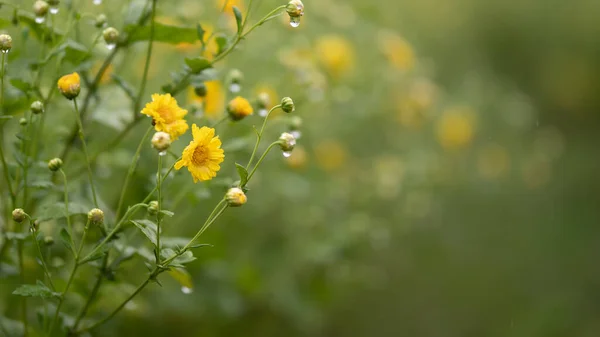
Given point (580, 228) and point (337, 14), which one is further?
point (580, 228)

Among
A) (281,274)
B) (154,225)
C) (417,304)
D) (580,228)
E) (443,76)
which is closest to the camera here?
(154,225)

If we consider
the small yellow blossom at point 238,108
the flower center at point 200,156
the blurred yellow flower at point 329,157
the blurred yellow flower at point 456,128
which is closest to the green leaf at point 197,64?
the small yellow blossom at point 238,108

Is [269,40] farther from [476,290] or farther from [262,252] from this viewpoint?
[476,290]

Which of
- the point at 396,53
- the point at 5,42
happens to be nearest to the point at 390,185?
the point at 396,53

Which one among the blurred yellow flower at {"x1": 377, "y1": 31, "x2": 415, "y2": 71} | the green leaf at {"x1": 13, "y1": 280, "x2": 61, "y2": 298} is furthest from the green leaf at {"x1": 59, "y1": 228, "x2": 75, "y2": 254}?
the blurred yellow flower at {"x1": 377, "y1": 31, "x2": 415, "y2": 71}

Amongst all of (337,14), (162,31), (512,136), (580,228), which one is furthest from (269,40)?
(580,228)

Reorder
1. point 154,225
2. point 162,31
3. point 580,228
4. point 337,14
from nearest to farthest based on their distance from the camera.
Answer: point 154,225, point 162,31, point 337,14, point 580,228

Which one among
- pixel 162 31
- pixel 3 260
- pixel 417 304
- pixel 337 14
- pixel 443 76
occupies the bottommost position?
pixel 417 304

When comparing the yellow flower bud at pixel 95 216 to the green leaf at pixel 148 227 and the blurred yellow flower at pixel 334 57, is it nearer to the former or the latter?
the green leaf at pixel 148 227

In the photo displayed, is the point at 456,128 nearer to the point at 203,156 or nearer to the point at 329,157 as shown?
the point at 329,157
